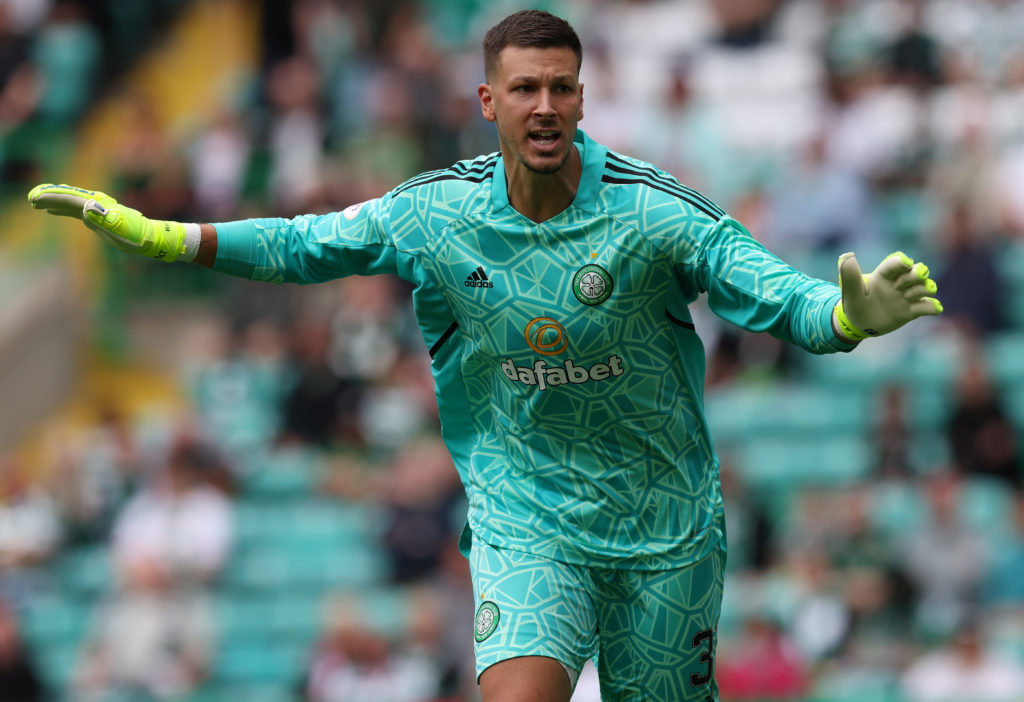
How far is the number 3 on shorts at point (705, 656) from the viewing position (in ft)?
18.3

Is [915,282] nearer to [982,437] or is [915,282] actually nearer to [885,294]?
[885,294]

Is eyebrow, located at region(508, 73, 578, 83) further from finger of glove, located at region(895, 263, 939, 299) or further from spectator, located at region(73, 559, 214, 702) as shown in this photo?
spectator, located at region(73, 559, 214, 702)

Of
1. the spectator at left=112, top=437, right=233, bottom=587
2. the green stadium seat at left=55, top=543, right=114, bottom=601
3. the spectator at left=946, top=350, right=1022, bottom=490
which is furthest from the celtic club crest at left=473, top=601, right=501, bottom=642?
the green stadium seat at left=55, top=543, right=114, bottom=601

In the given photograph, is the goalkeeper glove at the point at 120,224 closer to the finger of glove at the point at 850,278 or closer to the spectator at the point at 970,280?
the finger of glove at the point at 850,278

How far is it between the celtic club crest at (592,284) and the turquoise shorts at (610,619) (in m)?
0.89

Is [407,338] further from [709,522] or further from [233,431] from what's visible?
[709,522]

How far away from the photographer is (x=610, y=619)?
5574mm

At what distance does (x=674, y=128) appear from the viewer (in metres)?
13.6

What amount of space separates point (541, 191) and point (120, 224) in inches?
54.0

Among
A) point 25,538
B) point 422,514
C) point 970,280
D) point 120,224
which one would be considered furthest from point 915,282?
point 25,538

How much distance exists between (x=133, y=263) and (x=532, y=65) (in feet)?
36.9

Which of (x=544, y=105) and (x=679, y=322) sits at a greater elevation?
(x=544, y=105)

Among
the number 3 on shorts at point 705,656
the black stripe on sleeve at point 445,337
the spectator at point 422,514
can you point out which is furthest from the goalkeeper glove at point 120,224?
the spectator at point 422,514

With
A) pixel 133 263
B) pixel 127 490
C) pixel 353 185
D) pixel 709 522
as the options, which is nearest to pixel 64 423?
pixel 133 263
